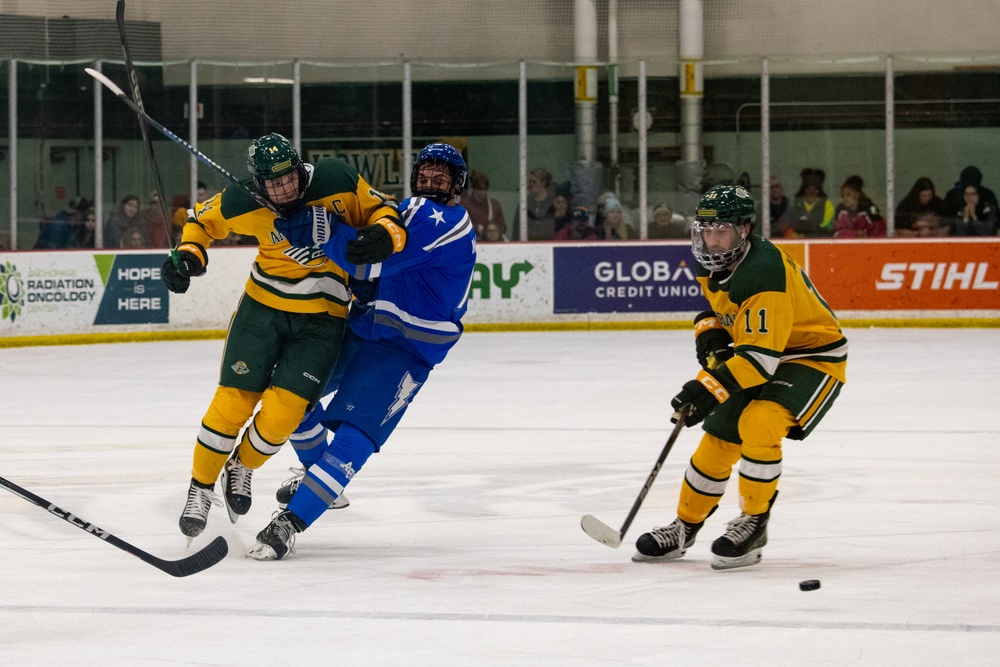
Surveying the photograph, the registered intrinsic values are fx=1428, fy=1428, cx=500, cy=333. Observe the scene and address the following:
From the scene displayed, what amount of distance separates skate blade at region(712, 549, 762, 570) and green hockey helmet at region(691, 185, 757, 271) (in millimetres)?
738

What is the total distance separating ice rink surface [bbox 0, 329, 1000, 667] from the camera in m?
2.90

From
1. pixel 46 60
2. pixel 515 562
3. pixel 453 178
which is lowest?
pixel 515 562

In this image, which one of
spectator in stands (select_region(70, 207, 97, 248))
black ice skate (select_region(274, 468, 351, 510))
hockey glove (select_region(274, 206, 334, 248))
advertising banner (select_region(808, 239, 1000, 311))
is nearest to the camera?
hockey glove (select_region(274, 206, 334, 248))

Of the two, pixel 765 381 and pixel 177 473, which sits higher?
pixel 765 381

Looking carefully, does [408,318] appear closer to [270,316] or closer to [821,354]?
[270,316]

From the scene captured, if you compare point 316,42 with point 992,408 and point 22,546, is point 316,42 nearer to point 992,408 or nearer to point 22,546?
point 992,408

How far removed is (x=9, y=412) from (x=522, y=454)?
2868 mm

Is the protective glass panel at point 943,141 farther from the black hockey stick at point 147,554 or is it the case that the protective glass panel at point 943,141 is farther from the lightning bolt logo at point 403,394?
the black hockey stick at point 147,554

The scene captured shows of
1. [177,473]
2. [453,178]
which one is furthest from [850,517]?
[177,473]

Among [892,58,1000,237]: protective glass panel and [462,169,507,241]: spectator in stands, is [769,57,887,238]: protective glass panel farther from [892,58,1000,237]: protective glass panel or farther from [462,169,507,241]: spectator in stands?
[462,169,507,241]: spectator in stands

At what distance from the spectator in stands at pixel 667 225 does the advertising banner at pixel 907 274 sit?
1.04 metres

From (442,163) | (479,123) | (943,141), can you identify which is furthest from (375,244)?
(943,141)

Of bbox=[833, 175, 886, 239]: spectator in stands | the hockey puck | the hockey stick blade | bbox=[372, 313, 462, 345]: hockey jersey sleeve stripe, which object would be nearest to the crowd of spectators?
bbox=[833, 175, 886, 239]: spectator in stands

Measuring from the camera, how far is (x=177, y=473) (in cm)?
521
